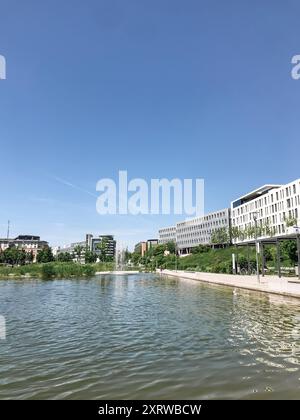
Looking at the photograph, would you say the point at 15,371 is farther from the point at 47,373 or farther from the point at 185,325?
the point at 185,325

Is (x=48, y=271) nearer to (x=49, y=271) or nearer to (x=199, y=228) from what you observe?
(x=49, y=271)

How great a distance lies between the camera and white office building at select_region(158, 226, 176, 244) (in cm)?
18500

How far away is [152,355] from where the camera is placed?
35.3 feet

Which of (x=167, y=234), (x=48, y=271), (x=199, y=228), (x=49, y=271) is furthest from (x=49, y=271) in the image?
(x=167, y=234)

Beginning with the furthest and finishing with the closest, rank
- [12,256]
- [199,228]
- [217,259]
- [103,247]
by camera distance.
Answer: [199,228] → [103,247] → [12,256] → [217,259]

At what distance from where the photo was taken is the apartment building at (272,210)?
81.8 m

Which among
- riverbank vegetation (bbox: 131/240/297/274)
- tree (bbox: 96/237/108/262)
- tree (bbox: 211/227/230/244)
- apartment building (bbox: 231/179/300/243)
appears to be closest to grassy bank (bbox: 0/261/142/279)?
riverbank vegetation (bbox: 131/240/297/274)

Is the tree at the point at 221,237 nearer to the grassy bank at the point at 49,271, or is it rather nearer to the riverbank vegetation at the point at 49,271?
the grassy bank at the point at 49,271

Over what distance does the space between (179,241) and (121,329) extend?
15008cm

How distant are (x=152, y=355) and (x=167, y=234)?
180469 mm

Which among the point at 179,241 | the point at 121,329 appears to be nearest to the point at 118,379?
the point at 121,329

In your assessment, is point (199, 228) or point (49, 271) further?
point (199, 228)

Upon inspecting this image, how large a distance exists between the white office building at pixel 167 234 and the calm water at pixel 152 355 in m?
165
